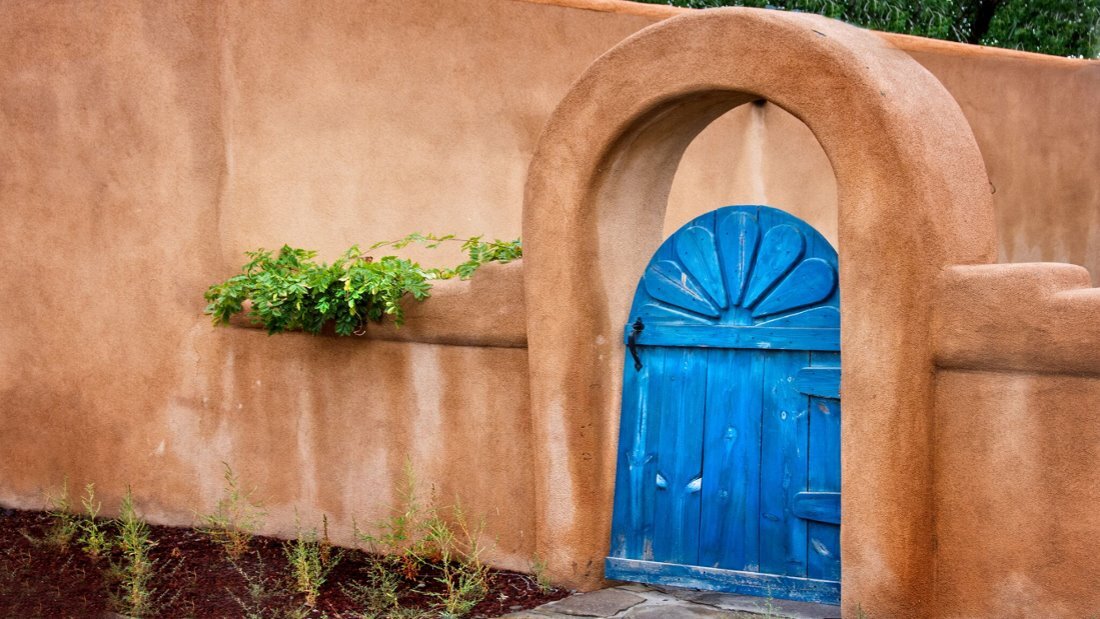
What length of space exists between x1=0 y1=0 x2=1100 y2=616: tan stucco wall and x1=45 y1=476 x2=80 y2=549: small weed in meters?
0.15

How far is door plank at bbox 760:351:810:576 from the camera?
17.0 feet

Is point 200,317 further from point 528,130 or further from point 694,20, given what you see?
point 694,20

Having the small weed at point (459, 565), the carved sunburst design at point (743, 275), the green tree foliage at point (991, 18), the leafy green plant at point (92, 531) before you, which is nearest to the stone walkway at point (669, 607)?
the small weed at point (459, 565)

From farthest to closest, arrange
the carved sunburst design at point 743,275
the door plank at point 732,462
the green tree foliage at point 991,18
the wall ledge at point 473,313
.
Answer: the green tree foliage at point 991,18 → the wall ledge at point 473,313 → the door plank at point 732,462 → the carved sunburst design at point 743,275

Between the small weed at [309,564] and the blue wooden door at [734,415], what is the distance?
1.46m

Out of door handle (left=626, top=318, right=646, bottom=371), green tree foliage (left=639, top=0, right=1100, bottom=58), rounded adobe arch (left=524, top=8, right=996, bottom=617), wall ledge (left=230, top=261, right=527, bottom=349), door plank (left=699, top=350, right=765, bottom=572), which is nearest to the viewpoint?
rounded adobe arch (left=524, top=8, right=996, bottom=617)

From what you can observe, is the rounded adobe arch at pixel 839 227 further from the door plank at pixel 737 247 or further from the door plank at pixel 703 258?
the door plank at pixel 737 247

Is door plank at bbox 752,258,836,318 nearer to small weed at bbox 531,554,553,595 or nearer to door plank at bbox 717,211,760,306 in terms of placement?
door plank at bbox 717,211,760,306

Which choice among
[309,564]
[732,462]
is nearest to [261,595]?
[309,564]

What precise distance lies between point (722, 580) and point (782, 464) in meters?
0.62

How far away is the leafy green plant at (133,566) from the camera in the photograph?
5.75 m

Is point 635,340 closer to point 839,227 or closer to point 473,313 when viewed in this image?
point 473,313

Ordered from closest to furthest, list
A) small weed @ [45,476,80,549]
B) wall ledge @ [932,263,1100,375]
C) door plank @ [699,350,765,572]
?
wall ledge @ [932,263,1100,375] → door plank @ [699,350,765,572] → small weed @ [45,476,80,549]

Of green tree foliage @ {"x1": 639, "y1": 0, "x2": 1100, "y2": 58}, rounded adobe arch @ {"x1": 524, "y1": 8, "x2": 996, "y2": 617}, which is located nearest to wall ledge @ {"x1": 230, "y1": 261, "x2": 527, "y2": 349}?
rounded adobe arch @ {"x1": 524, "y1": 8, "x2": 996, "y2": 617}
